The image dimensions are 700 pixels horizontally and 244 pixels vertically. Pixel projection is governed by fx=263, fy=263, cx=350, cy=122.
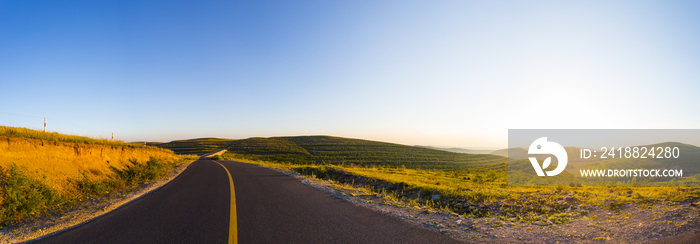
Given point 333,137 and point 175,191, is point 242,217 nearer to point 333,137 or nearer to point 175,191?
point 175,191

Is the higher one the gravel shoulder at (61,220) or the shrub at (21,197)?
the shrub at (21,197)

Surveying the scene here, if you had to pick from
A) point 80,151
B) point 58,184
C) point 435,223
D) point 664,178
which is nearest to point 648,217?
point 435,223

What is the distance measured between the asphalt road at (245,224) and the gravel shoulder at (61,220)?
0.35m

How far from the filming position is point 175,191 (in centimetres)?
1045

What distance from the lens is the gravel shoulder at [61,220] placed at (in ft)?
17.3

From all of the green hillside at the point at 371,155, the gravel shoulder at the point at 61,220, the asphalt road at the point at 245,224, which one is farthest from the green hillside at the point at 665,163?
the green hillside at the point at 371,155

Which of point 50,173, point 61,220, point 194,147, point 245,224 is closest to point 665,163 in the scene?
point 245,224

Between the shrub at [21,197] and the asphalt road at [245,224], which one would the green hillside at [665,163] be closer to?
the asphalt road at [245,224]

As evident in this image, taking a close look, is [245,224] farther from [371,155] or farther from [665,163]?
[371,155]

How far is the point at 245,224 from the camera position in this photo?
5863 millimetres

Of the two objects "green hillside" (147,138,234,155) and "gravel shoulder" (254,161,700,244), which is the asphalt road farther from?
"green hillside" (147,138,234,155)

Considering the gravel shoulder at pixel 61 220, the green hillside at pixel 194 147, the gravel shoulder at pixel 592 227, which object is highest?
the gravel shoulder at pixel 592 227

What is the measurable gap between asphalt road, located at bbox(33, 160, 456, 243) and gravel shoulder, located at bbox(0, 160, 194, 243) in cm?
35

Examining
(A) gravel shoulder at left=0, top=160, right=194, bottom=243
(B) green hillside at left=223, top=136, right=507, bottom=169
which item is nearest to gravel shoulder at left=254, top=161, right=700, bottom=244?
(A) gravel shoulder at left=0, top=160, right=194, bottom=243
